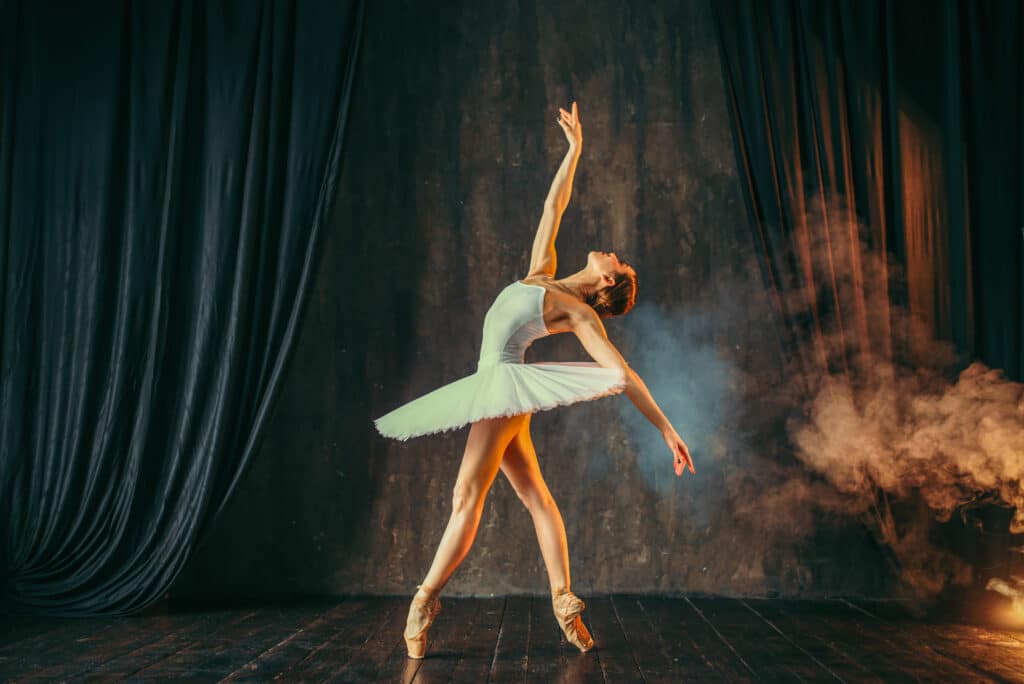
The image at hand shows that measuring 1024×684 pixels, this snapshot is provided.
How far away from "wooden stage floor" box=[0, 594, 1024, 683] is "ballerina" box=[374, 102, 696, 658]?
0.19 m

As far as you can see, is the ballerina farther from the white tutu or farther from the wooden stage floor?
the wooden stage floor

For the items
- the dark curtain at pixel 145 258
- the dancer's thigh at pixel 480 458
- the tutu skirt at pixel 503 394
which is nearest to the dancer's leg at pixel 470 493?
the dancer's thigh at pixel 480 458

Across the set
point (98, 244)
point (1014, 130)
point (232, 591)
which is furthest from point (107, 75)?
point (1014, 130)

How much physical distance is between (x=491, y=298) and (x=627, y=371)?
1525 millimetres

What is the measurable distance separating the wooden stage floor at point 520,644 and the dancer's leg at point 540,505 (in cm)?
26

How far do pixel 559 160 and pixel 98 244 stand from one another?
2.05 metres

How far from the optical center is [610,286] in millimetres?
2916

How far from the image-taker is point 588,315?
111 inches

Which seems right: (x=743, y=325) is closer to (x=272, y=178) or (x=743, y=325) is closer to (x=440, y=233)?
(x=440, y=233)

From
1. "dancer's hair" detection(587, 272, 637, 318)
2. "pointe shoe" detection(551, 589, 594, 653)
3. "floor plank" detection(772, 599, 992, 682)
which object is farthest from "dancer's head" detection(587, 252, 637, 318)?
"floor plank" detection(772, 599, 992, 682)

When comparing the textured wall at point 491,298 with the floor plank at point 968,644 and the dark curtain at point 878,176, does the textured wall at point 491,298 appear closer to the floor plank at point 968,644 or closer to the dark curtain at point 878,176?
the dark curtain at point 878,176

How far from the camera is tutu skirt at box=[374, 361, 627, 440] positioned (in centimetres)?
262

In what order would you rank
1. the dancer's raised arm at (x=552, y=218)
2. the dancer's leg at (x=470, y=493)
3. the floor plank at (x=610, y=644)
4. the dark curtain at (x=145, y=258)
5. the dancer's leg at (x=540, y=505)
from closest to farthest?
1. the floor plank at (x=610, y=644)
2. the dancer's leg at (x=470, y=493)
3. the dancer's leg at (x=540, y=505)
4. the dancer's raised arm at (x=552, y=218)
5. the dark curtain at (x=145, y=258)

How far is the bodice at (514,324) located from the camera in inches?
111
